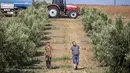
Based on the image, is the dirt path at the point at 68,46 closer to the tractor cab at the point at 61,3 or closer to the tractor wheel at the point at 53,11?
the tractor wheel at the point at 53,11

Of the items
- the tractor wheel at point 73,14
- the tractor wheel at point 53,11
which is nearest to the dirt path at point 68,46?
the tractor wheel at point 53,11

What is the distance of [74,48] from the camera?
2122 cm

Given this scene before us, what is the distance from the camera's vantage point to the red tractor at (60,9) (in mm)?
50594

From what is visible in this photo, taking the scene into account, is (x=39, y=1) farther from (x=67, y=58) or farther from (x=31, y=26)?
(x=67, y=58)

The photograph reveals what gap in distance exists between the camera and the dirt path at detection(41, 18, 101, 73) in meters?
22.0

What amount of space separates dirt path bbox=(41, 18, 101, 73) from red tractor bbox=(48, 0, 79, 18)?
1045 millimetres

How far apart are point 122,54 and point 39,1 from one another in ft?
139

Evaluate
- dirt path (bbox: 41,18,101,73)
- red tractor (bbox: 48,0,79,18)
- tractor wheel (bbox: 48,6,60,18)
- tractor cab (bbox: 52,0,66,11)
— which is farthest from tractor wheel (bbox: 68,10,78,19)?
tractor wheel (bbox: 48,6,60,18)

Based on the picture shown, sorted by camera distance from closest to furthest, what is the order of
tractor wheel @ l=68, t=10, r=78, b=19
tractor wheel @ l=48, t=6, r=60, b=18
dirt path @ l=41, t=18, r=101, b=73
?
dirt path @ l=41, t=18, r=101, b=73
tractor wheel @ l=48, t=6, r=60, b=18
tractor wheel @ l=68, t=10, r=78, b=19

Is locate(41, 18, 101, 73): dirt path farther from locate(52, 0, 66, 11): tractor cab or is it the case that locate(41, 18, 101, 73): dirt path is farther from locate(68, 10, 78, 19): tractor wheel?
locate(52, 0, 66, 11): tractor cab

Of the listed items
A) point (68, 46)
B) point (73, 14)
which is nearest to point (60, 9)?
point (73, 14)

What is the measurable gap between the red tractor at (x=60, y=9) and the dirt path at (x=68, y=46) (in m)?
1.05

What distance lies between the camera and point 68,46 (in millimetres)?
30703

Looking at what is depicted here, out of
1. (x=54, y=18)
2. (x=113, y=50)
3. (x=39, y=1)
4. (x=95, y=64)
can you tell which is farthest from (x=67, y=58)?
(x=39, y=1)
